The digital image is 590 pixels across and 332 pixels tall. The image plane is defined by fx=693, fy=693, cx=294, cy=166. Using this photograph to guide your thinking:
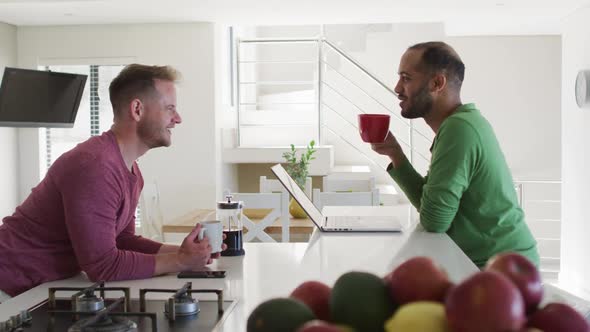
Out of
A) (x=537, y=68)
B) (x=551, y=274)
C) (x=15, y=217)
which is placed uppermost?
(x=537, y=68)

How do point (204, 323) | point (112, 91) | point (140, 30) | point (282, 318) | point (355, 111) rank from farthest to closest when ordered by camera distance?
point (355, 111), point (140, 30), point (112, 91), point (204, 323), point (282, 318)

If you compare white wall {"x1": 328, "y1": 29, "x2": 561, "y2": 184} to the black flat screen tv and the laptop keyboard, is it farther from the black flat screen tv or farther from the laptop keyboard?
the laptop keyboard

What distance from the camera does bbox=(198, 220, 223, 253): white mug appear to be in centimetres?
184

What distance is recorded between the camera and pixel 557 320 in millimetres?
667

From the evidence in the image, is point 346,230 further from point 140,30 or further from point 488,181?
point 140,30

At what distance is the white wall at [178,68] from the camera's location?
6.27m

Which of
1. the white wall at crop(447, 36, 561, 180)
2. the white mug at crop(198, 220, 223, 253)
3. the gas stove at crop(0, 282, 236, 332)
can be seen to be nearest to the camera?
the gas stove at crop(0, 282, 236, 332)

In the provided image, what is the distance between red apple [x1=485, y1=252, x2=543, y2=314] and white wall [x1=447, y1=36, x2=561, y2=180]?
7009 mm

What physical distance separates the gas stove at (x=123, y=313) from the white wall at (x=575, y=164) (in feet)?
14.5

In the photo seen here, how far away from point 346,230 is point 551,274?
16.0ft

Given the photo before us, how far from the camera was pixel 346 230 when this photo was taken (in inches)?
83.1

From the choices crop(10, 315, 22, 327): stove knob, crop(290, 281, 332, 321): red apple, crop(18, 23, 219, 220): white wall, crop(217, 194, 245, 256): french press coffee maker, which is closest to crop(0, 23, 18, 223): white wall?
crop(18, 23, 219, 220): white wall

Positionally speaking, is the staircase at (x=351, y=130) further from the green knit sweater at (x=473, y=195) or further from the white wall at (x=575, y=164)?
the green knit sweater at (x=473, y=195)

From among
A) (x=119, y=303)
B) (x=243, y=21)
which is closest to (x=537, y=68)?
(x=243, y=21)
